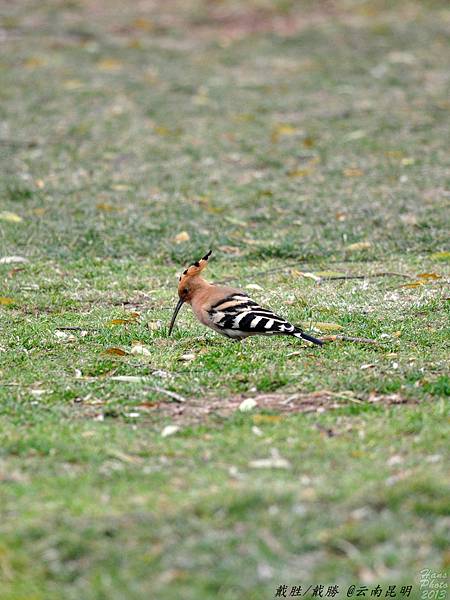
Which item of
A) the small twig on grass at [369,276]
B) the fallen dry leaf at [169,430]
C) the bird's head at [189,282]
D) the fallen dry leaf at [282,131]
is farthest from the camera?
the fallen dry leaf at [282,131]

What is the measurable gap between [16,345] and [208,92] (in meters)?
9.42

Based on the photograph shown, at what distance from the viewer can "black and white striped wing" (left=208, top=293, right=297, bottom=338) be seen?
257 inches

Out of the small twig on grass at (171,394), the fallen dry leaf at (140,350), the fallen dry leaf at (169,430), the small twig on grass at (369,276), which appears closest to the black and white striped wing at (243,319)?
the fallen dry leaf at (140,350)

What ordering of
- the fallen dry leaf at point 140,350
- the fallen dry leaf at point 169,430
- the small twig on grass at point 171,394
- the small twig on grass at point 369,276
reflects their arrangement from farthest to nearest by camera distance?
the small twig on grass at point 369,276
the fallen dry leaf at point 140,350
the small twig on grass at point 171,394
the fallen dry leaf at point 169,430

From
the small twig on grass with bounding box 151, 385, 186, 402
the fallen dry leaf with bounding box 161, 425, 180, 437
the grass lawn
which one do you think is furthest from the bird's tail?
the fallen dry leaf with bounding box 161, 425, 180, 437

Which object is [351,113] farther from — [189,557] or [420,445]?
[189,557]

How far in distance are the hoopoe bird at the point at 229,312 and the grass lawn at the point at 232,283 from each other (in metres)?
0.17

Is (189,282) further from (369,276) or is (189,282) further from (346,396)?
(369,276)

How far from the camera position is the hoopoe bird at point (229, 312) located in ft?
21.4

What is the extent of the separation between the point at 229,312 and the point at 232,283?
2230 millimetres

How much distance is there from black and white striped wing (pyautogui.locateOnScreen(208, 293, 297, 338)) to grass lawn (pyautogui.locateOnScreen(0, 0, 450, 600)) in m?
0.17

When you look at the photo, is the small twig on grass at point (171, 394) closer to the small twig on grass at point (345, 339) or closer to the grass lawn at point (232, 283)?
the grass lawn at point (232, 283)

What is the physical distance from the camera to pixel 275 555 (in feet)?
13.1

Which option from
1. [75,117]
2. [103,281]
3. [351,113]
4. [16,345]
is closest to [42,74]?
[75,117]
